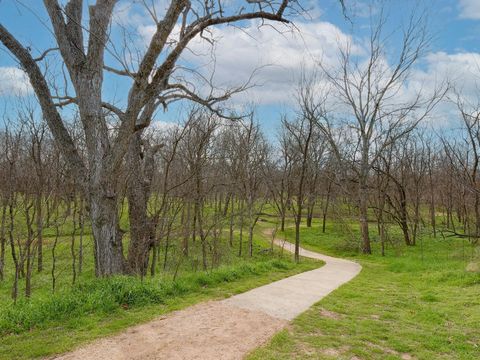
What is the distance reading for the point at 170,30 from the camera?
539 centimetres

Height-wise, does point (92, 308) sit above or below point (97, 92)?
below

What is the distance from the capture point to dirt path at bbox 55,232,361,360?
13.0ft

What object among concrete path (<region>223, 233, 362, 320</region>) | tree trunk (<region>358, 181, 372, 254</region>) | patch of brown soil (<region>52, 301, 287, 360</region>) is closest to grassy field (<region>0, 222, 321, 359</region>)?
patch of brown soil (<region>52, 301, 287, 360</region>)

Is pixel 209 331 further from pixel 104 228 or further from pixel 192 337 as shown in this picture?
pixel 104 228

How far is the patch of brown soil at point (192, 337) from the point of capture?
394 centimetres

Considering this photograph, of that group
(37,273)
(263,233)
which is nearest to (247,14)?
(37,273)

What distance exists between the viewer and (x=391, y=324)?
5.64 m

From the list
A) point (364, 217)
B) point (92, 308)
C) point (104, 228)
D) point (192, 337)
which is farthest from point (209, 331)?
point (364, 217)

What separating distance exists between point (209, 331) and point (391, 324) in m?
2.90

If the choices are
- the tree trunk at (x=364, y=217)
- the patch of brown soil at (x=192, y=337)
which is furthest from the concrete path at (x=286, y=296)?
the tree trunk at (x=364, y=217)

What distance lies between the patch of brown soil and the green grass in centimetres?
30

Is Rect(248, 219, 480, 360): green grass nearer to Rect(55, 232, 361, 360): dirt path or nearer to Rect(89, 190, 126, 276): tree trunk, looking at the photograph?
Rect(55, 232, 361, 360): dirt path

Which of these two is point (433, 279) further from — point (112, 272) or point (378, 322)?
point (112, 272)

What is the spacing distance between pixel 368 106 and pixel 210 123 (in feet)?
39.4
